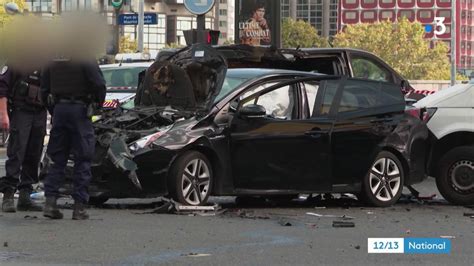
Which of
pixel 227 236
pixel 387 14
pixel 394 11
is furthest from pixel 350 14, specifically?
pixel 227 236

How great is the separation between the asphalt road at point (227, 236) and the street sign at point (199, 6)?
267 inches

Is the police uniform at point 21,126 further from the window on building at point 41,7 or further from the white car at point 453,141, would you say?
the white car at point 453,141

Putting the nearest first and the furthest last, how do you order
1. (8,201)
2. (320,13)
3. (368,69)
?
(8,201), (368,69), (320,13)

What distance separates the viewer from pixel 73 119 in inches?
296

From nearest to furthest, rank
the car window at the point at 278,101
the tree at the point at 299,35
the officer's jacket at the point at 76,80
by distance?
the officer's jacket at the point at 76,80 < the car window at the point at 278,101 < the tree at the point at 299,35

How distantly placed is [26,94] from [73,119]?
0.94 metres

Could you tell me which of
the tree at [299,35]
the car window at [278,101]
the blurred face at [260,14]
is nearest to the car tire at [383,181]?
the car window at [278,101]

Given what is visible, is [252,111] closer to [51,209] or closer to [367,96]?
[367,96]

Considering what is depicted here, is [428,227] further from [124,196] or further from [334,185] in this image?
[124,196]

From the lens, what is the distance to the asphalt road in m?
6.00

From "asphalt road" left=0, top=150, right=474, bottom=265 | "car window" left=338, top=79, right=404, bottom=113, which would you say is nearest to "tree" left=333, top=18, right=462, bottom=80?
"car window" left=338, top=79, right=404, bottom=113

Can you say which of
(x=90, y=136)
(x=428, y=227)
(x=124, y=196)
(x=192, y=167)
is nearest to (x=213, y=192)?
(x=192, y=167)

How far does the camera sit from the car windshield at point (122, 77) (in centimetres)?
1677

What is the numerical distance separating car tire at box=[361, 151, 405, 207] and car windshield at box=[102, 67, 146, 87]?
841 centimetres
